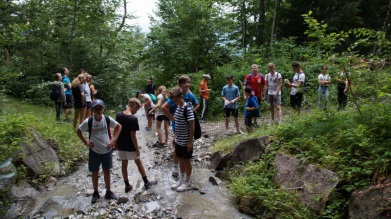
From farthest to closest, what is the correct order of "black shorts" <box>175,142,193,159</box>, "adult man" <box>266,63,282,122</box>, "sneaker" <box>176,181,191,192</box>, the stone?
"adult man" <box>266,63,282,122</box>, "sneaker" <box>176,181,191,192</box>, "black shorts" <box>175,142,193,159</box>, the stone

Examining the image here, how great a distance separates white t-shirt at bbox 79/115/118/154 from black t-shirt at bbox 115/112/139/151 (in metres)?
0.25

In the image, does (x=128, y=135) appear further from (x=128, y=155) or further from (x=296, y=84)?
(x=296, y=84)

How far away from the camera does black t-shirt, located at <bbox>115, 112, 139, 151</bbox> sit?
593cm

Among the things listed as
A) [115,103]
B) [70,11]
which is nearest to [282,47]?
[115,103]

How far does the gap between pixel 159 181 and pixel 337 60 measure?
15.2ft

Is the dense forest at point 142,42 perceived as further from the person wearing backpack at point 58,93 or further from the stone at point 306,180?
the stone at point 306,180

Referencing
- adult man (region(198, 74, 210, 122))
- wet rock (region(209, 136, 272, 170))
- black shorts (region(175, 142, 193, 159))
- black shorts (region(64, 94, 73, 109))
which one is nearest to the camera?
black shorts (region(175, 142, 193, 159))

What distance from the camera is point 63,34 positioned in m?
15.8

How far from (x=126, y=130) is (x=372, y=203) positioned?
4.44 m

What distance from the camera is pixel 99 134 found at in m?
5.72

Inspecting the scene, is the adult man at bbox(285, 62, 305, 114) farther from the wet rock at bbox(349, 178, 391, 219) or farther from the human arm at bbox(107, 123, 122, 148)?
the human arm at bbox(107, 123, 122, 148)

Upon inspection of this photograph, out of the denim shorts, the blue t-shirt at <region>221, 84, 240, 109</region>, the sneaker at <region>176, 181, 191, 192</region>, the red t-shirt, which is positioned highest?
the red t-shirt

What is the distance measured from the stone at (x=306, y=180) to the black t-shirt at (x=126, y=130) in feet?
10.1

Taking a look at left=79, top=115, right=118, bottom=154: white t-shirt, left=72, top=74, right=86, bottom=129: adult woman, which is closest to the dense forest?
left=72, top=74, right=86, bottom=129: adult woman
